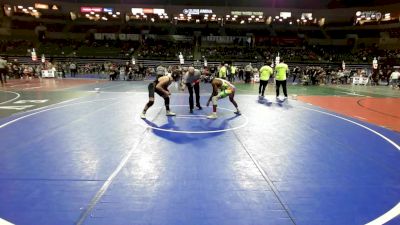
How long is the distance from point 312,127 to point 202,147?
3.76m

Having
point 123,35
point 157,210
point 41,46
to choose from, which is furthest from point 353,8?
point 157,210

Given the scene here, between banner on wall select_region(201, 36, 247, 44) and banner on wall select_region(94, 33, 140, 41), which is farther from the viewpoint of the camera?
banner on wall select_region(94, 33, 140, 41)

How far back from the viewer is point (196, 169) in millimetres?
5664

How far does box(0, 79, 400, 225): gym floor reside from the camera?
4.13 meters

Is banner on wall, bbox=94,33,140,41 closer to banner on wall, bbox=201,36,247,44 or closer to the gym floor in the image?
banner on wall, bbox=201,36,247,44

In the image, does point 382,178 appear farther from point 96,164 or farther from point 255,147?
point 96,164

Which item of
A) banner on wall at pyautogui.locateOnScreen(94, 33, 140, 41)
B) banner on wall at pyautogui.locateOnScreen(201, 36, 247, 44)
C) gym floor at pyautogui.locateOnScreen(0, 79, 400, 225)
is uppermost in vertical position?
banner on wall at pyautogui.locateOnScreen(94, 33, 140, 41)

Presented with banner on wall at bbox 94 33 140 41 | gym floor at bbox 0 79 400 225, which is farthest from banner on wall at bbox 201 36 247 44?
gym floor at bbox 0 79 400 225

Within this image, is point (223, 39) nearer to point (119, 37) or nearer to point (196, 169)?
point (119, 37)

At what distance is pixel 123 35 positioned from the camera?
49750 millimetres

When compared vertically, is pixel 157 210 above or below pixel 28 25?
below

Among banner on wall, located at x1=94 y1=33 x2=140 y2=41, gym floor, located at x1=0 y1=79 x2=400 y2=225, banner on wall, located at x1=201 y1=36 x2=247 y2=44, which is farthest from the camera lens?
banner on wall, located at x1=94 y1=33 x2=140 y2=41

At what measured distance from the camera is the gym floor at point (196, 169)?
4.13m

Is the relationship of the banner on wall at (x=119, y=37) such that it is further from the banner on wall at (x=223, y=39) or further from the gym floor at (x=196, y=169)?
the gym floor at (x=196, y=169)
